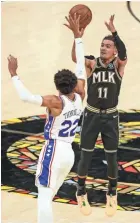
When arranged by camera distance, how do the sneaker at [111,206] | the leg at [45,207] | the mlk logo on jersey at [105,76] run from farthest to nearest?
the sneaker at [111,206] → the mlk logo on jersey at [105,76] → the leg at [45,207]

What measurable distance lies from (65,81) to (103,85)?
901 millimetres

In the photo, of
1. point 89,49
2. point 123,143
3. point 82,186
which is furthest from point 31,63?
point 82,186

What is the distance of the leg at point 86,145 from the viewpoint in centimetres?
923

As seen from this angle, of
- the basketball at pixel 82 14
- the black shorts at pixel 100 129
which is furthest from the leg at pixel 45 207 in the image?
the basketball at pixel 82 14

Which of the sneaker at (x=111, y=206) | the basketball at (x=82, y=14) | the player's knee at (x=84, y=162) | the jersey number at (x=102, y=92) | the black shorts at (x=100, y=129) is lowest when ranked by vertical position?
the sneaker at (x=111, y=206)

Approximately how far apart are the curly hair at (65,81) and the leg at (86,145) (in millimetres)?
916

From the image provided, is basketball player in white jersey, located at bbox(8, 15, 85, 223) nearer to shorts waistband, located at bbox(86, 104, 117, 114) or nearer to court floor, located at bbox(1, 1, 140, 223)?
shorts waistband, located at bbox(86, 104, 117, 114)

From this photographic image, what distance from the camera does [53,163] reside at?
840cm

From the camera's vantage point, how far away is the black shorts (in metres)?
9.20

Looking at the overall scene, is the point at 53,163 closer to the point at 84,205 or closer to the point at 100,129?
the point at 100,129

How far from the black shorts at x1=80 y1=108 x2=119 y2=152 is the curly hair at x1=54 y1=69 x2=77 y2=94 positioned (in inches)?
35.6

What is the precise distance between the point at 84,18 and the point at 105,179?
2764 millimetres

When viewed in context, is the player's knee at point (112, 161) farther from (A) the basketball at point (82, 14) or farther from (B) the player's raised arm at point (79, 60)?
(A) the basketball at point (82, 14)

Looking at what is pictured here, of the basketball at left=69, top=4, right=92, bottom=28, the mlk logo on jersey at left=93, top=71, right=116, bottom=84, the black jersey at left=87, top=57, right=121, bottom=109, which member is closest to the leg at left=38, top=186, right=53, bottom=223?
the black jersey at left=87, top=57, right=121, bottom=109
